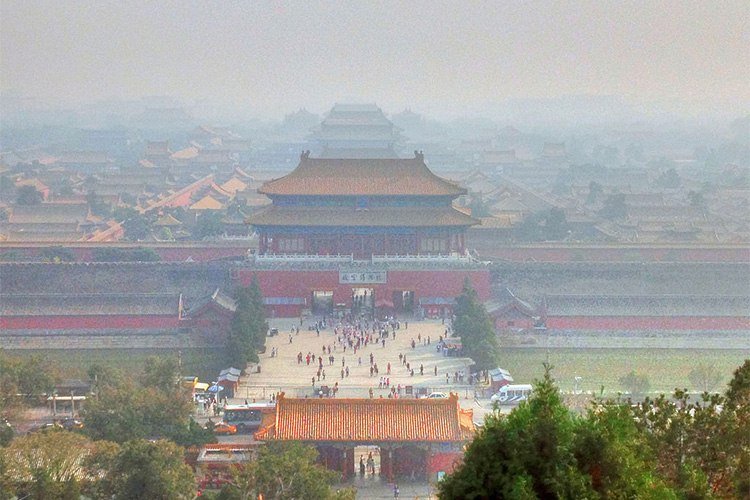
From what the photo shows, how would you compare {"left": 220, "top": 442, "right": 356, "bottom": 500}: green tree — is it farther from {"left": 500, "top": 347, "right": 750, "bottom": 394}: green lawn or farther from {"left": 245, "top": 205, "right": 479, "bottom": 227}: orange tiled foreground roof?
{"left": 245, "top": 205, "right": 479, "bottom": 227}: orange tiled foreground roof

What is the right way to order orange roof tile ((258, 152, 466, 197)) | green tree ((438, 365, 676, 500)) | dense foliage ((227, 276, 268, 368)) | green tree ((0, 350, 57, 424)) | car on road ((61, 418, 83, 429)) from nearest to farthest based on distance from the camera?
green tree ((438, 365, 676, 500)) → car on road ((61, 418, 83, 429)) → green tree ((0, 350, 57, 424)) → dense foliage ((227, 276, 268, 368)) → orange roof tile ((258, 152, 466, 197))

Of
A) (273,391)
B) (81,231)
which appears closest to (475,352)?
(273,391)

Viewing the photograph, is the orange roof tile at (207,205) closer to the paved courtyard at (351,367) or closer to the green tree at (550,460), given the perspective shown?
the paved courtyard at (351,367)

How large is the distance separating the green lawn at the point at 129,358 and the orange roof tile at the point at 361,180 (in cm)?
710

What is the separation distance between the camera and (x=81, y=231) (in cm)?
4500

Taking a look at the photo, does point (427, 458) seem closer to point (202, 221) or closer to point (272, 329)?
point (272, 329)

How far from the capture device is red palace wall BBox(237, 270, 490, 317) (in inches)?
1245

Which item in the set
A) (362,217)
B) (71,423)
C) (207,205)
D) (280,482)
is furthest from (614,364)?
(207,205)

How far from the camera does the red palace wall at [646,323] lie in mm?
29016

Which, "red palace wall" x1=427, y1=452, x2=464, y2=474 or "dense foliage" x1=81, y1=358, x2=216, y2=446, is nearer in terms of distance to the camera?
"red palace wall" x1=427, y1=452, x2=464, y2=474

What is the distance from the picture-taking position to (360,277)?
31.6m

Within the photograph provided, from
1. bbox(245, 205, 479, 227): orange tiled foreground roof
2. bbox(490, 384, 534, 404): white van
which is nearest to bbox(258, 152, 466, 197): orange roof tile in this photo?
bbox(245, 205, 479, 227): orange tiled foreground roof

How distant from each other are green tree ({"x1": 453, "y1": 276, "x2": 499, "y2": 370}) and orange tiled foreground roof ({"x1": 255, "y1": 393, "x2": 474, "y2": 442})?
6749 millimetres

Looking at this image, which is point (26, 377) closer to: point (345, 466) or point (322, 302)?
point (345, 466)
